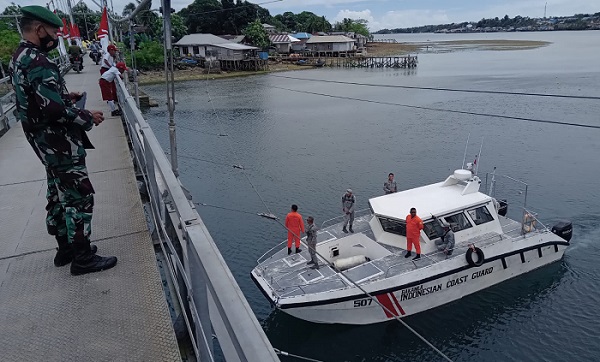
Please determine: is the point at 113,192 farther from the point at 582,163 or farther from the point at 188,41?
the point at 188,41

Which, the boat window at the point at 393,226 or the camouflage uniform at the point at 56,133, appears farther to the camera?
the boat window at the point at 393,226

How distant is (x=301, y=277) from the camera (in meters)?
13.2

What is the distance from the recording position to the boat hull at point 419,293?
12742 mm

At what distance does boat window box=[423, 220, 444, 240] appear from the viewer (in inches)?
551

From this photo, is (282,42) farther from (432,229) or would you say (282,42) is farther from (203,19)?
(432,229)

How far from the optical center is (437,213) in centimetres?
1407

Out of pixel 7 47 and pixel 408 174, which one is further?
pixel 7 47

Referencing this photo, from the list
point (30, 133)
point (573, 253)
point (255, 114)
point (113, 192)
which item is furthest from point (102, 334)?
point (255, 114)

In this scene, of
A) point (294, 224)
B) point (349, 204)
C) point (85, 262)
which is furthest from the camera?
point (349, 204)

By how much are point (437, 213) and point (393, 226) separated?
143 cm

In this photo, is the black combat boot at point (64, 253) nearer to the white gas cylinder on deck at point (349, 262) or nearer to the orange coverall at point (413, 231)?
the orange coverall at point (413, 231)

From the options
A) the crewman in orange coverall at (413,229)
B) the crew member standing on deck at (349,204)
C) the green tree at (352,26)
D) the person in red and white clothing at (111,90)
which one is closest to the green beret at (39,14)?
the person in red and white clothing at (111,90)

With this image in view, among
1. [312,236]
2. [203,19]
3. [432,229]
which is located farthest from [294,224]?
[203,19]

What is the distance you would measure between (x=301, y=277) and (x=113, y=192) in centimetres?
784
